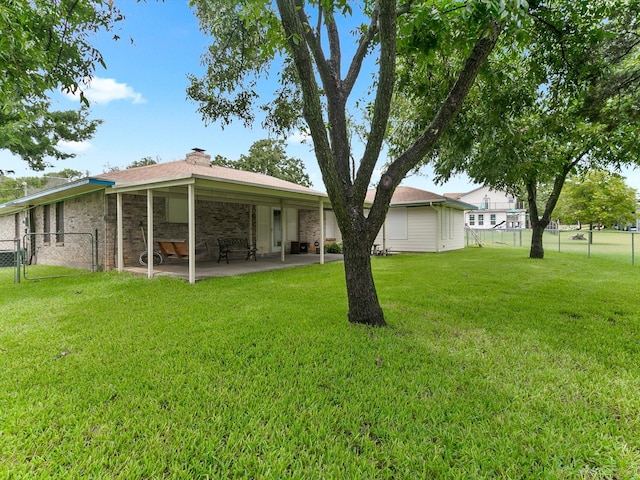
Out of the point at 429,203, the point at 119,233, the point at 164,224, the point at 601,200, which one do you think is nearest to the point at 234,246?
the point at 164,224

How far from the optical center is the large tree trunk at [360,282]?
4430 mm

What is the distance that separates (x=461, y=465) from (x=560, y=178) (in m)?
14.1

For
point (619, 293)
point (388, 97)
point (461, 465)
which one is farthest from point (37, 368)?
point (619, 293)

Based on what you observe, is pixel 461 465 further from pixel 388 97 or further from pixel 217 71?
pixel 217 71

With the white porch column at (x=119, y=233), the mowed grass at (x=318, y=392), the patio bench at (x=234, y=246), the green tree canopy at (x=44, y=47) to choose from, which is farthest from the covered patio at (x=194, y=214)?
the mowed grass at (x=318, y=392)

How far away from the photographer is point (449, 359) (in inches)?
137

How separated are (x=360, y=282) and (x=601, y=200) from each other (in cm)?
3384

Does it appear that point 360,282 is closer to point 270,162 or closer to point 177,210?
point 177,210

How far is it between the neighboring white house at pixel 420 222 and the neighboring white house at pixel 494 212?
2727 centimetres

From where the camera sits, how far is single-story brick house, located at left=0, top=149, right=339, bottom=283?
873cm

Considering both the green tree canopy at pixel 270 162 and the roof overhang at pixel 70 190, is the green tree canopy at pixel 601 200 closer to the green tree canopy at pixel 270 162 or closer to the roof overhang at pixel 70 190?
the green tree canopy at pixel 270 162

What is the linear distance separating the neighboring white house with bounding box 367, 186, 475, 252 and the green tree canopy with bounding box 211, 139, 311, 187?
15.9 m

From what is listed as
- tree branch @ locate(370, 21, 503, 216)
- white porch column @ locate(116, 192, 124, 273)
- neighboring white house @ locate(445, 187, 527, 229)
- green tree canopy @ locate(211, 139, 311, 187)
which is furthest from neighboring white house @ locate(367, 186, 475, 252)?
neighboring white house @ locate(445, 187, 527, 229)

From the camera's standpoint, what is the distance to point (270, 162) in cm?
3189
